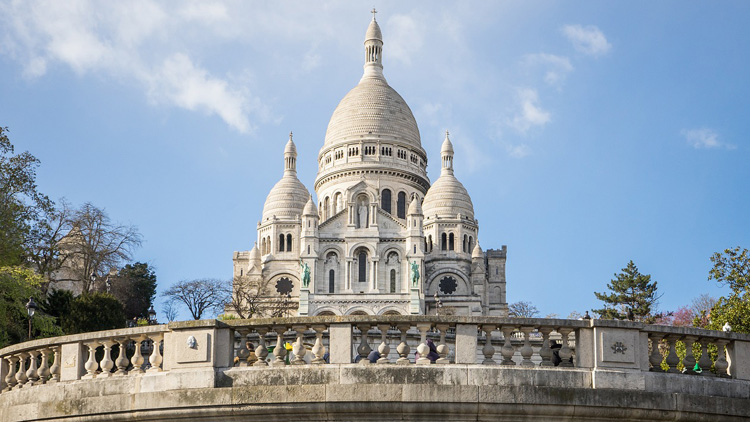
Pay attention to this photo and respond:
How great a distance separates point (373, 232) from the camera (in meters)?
103

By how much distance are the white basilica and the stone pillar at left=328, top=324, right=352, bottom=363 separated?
8113 centimetres

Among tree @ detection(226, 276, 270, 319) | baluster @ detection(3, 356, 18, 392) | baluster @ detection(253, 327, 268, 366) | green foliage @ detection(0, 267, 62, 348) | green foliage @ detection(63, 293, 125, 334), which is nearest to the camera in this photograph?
baluster @ detection(253, 327, 268, 366)

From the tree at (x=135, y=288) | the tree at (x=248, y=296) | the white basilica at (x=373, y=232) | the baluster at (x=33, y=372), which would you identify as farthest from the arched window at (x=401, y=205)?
the baluster at (x=33, y=372)

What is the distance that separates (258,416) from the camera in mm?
11289

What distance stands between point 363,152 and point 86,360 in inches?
4111

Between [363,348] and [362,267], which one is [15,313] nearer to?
[363,348]

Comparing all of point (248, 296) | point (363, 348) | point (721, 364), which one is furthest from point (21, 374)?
point (248, 296)

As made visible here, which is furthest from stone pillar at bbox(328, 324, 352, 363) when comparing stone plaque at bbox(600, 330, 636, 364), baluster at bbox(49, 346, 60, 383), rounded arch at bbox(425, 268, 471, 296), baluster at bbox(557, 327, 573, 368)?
rounded arch at bbox(425, 268, 471, 296)

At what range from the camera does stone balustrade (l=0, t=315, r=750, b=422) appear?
11125mm

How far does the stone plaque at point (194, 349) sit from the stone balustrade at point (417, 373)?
10mm

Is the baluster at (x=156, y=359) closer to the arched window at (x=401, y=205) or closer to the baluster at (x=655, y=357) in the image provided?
the baluster at (x=655, y=357)

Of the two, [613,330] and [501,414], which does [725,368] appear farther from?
[501,414]

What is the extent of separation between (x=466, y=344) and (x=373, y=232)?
9163 centimetres

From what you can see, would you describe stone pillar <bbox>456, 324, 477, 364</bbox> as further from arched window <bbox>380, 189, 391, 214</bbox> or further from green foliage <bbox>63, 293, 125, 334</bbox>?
arched window <bbox>380, 189, 391, 214</bbox>
